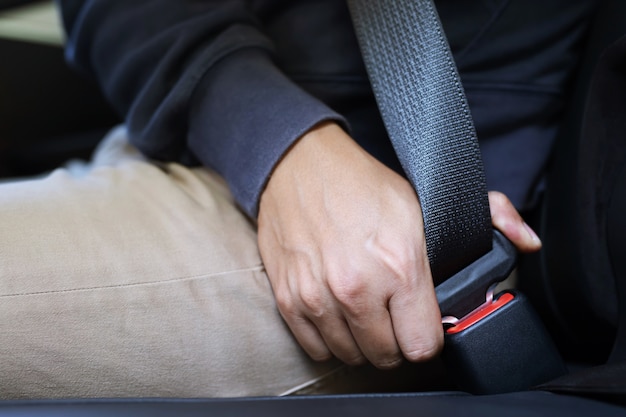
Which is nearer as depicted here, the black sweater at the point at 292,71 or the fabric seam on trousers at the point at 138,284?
the fabric seam on trousers at the point at 138,284

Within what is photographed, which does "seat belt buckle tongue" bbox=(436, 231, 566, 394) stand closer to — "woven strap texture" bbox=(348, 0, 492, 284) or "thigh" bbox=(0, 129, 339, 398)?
"woven strap texture" bbox=(348, 0, 492, 284)

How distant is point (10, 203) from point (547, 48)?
0.51 meters

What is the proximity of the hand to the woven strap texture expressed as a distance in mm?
20

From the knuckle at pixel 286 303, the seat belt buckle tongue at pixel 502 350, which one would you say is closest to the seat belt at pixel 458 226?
the seat belt buckle tongue at pixel 502 350

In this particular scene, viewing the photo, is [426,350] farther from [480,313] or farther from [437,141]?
[437,141]

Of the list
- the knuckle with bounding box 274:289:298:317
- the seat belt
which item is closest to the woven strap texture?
the seat belt

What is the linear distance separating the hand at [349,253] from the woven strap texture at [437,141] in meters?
0.02

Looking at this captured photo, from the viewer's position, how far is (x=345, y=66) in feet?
1.96

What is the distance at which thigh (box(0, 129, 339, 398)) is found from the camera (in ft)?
1.48

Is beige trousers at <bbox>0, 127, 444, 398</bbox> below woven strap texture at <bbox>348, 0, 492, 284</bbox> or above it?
below

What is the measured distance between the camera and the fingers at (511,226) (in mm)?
495

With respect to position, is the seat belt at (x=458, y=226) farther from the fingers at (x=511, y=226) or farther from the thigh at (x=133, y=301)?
the thigh at (x=133, y=301)

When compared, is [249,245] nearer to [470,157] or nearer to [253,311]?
[253,311]

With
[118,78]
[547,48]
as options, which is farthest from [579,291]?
[118,78]
